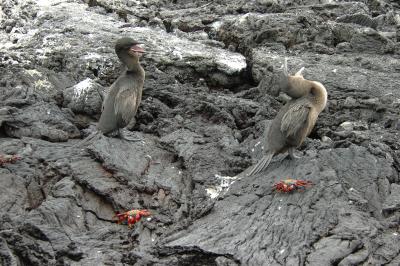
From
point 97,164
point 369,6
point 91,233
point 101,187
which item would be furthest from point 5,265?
point 369,6

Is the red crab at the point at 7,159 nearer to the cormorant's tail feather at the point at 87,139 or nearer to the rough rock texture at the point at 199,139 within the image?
the rough rock texture at the point at 199,139

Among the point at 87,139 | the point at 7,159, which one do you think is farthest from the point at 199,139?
the point at 7,159

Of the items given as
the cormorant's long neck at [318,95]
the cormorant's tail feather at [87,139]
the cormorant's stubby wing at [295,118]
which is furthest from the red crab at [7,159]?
the cormorant's long neck at [318,95]

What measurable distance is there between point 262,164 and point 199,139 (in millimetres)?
1501

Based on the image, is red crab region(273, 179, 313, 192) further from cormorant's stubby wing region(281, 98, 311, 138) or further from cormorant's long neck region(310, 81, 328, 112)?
cormorant's long neck region(310, 81, 328, 112)

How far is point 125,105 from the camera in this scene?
10.3m

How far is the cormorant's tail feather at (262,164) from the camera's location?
914 centimetres

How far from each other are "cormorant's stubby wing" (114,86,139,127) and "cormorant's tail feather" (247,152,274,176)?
2.38 m

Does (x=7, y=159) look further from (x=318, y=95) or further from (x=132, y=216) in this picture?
(x=318, y=95)

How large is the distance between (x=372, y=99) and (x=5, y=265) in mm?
7751

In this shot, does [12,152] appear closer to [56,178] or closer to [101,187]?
[56,178]

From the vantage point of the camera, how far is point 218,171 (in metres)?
9.48

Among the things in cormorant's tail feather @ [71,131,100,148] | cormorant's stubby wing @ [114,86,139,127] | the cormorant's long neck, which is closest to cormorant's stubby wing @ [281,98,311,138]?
the cormorant's long neck

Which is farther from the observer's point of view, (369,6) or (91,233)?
(369,6)
